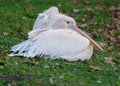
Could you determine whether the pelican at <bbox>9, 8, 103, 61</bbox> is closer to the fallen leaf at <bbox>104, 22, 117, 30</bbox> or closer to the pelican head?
the pelican head

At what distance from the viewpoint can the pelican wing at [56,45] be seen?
23.5 feet

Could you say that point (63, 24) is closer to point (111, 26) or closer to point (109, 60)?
point (109, 60)

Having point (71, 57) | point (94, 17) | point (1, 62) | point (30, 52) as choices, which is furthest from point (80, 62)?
point (94, 17)

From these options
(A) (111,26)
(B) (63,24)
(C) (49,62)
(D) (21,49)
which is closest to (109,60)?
(B) (63,24)

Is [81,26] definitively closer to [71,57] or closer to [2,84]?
[71,57]

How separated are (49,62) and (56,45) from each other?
326 millimetres

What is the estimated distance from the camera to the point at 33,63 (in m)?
6.81

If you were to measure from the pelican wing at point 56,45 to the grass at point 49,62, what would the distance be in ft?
0.37

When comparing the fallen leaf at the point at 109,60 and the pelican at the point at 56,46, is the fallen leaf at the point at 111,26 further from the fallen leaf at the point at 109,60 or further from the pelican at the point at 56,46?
the pelican at the point at 56,46

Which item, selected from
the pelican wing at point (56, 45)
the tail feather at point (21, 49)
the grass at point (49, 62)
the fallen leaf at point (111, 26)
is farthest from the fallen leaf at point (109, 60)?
the fallen leaf at point (111, 26)

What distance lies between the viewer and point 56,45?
7.18 m

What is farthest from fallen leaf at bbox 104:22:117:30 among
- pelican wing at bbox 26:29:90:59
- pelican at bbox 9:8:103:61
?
pelican wing at bbox 26:29:90:59

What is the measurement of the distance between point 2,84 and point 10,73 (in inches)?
17.7

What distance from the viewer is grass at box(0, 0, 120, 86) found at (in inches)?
234
